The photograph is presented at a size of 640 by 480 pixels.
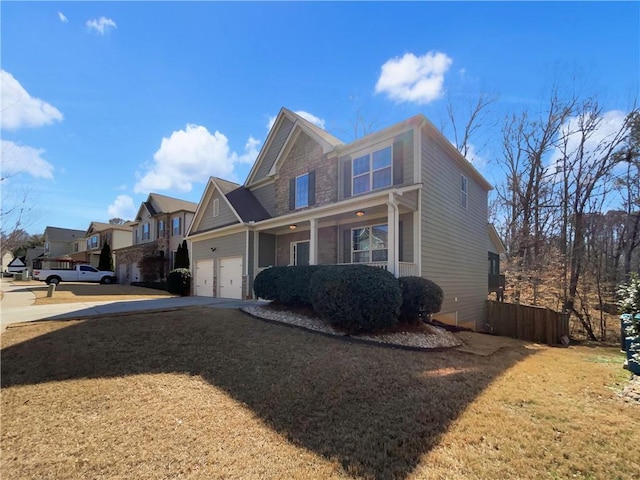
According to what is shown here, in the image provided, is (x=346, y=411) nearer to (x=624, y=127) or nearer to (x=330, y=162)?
(x=330, y=162)

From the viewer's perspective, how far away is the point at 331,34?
11648 mm

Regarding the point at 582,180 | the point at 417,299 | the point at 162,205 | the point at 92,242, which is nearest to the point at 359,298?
the point at 417,299

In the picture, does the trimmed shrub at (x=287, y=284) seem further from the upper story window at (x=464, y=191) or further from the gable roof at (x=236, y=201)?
the upper story window at (x=464, y=191)

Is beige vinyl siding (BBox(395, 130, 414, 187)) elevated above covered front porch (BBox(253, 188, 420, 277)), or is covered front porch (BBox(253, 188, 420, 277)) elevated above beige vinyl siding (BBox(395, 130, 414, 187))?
beige vinyl siding (BBox(395, 130, 414, 187))

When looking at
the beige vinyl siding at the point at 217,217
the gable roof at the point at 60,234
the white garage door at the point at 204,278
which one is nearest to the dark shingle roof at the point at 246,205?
the beige vinyl siding at the point at 217,217

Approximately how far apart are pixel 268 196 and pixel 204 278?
5803 mm

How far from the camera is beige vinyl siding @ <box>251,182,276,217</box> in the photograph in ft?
52.5

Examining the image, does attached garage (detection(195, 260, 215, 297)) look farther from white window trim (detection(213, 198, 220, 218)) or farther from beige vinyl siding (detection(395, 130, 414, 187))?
beige vinyl siding (detection(395, 130, 414, 187))

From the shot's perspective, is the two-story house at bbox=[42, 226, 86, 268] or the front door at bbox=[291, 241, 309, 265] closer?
the front door at bbox=[291, 241, 309, 265]

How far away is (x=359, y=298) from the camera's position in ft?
26.3

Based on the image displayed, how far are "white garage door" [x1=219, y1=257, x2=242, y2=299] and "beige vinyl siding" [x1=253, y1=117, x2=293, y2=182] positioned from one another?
4.60 metres

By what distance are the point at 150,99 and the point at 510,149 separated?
22.3 meters

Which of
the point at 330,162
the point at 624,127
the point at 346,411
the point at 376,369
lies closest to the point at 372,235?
the point at 330,162

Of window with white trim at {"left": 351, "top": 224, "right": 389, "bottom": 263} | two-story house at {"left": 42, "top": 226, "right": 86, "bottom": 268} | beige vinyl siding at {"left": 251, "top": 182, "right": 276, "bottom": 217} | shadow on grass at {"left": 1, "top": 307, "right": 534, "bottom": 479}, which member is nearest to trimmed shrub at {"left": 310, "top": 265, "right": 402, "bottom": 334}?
shadow on grass at {"left": 1, "top": 307, "right": 534, "bottom": 479}
